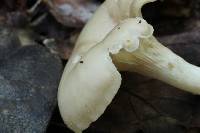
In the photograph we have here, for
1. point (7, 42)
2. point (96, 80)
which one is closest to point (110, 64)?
point (96, 80)

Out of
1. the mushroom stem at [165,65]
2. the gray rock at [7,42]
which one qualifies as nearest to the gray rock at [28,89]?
the gray rock at [7,42]

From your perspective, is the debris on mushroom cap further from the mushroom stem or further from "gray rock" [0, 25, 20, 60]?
"gray rock" [0, 25, 20, 60]

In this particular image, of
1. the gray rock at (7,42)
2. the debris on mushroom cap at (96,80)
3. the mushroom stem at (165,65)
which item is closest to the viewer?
the debris on mushroom cap at (96,80)

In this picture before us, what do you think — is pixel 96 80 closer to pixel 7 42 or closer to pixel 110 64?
pixel 110 64

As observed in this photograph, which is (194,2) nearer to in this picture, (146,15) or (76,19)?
(146,15)

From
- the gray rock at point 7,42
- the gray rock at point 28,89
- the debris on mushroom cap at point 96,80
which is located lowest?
the gray rock at point 7,42

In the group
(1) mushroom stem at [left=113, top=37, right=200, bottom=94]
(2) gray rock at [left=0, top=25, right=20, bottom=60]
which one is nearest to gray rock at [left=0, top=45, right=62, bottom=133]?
(2) gray rock at [left=0, top=25, right=20, bottom=60]

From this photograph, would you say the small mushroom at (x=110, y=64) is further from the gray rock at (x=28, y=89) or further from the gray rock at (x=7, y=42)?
the gray rock at (x=7, y=42)

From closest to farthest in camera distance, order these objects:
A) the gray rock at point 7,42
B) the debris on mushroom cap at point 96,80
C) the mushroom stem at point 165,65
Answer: the debris on mushroom cap at point 96,80
the mushroom stem at point 165,65
the gray rock at point 7,42
